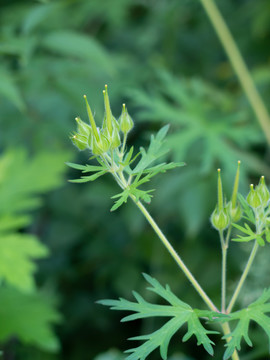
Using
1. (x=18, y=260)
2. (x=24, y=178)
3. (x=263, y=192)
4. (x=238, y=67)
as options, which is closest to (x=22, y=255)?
(x=18, y=260)

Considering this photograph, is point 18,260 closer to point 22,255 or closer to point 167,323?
point 22,255

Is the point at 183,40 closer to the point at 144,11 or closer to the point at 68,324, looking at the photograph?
the point at 144,11

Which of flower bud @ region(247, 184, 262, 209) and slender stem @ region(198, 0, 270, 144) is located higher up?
slender stem @ region(198, 0, 270, 144)

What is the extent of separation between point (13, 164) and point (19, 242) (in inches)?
19.7

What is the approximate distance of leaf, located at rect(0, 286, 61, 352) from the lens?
1.65m

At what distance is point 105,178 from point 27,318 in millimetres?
1037

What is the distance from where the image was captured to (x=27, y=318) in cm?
172

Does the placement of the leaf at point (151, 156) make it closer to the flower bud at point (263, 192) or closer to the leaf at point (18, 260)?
the flower bud at point (263, 192)

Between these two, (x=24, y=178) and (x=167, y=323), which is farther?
(x=24, y=178)

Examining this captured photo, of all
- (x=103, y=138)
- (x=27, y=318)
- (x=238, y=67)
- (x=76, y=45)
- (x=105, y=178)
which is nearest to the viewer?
(x=103, y=138)

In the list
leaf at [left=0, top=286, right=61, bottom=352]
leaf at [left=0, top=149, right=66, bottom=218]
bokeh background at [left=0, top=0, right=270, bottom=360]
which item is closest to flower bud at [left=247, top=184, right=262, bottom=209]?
bokeh background at [left=0, top=0, right=270, bottom=360]

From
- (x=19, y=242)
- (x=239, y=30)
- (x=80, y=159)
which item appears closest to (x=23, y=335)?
(x=19, y=242)

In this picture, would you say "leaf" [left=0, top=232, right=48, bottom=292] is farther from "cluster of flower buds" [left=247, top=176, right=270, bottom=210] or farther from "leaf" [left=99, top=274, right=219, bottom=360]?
"cluster of flower buds" [left=247, top=176, right=270, bottom=210]

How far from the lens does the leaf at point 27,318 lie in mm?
1652
